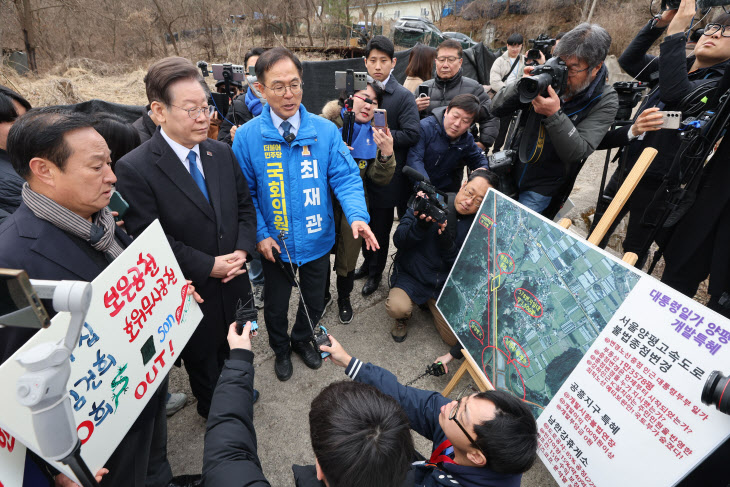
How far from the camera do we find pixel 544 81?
2.32 metres

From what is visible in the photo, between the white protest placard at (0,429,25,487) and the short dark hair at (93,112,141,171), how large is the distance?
1516 mm

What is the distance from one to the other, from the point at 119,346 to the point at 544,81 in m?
2.61

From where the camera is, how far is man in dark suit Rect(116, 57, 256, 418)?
1.75 meters

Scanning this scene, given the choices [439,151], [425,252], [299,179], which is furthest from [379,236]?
[299,179]

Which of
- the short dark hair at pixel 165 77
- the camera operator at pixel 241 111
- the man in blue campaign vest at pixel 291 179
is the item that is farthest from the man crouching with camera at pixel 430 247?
the camera operator at pixel 241 111

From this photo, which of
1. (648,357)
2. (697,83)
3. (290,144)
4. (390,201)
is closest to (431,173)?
(390,201)

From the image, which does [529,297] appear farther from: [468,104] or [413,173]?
[468,104]

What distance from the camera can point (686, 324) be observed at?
135 centimetres

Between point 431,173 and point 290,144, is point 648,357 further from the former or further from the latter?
point 431,173

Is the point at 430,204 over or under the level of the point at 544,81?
under

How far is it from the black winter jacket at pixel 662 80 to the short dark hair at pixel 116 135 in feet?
11.0

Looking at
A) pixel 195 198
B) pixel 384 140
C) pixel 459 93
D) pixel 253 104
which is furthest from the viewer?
pixel 459 93

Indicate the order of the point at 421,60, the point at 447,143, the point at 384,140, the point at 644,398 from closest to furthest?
the point at 644,398 < the point at 384,140 < the point at 447,143 < the point at 421,60

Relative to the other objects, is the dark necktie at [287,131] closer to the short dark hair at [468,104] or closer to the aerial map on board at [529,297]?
the aerial map on board at [529,297]
